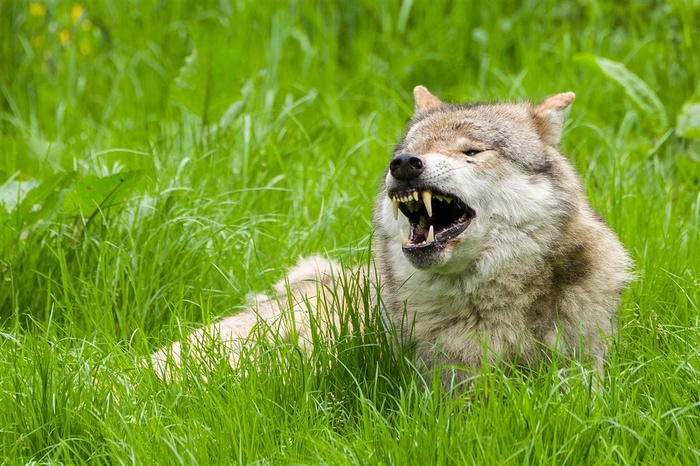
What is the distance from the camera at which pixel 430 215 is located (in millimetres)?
3770

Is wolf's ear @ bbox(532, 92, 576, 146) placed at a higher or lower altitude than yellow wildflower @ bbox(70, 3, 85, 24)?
lower

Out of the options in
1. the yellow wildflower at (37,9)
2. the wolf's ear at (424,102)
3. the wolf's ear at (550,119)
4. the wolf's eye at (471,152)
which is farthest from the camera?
the yellow wildflower at (37,9)

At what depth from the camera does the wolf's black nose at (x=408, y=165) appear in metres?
3.75

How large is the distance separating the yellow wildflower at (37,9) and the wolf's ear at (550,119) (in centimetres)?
517

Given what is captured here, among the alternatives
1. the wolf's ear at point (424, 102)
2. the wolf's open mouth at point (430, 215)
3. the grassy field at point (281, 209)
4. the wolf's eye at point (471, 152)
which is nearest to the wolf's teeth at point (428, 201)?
the wolf's open mouth at point (430, 215)

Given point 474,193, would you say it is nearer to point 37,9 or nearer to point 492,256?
point 492,256

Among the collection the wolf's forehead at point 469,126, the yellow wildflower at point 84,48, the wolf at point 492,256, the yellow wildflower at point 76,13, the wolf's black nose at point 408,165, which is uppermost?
the yellow wildflower at point 76,13

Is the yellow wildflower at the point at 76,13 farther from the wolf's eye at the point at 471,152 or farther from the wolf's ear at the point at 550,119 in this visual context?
the wolf's eye at the point at 471,152

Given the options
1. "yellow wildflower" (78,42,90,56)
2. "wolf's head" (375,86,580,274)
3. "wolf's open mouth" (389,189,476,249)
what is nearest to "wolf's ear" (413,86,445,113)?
"wolf's head" (375,86,580,274)

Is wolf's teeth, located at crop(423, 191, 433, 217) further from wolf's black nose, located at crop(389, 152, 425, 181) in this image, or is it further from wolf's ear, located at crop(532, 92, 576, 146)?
wolf's ear, located at crop(532, 92, 576, 146)

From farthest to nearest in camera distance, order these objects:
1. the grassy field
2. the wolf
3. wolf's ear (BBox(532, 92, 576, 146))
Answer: wolf's ear (BBox(532, 92, 576, 146)) < the wolf < the grassy field

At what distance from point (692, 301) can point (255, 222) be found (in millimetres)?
2168

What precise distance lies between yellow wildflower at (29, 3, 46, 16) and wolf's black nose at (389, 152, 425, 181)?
5.24 metres

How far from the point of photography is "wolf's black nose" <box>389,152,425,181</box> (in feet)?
12.3
